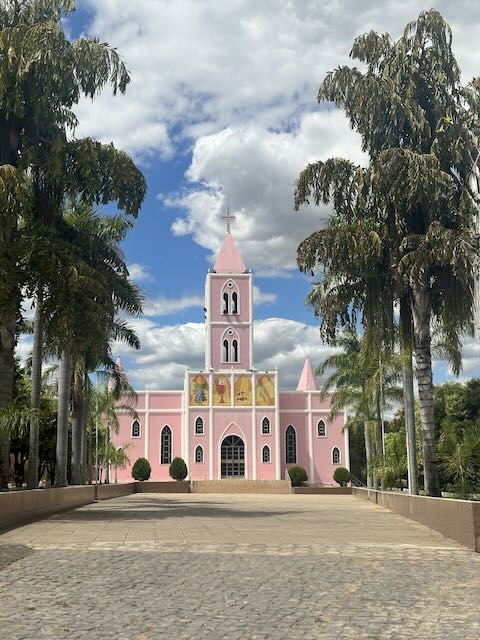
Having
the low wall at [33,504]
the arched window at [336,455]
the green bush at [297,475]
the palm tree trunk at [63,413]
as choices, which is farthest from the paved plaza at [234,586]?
the arched window at [336,455]

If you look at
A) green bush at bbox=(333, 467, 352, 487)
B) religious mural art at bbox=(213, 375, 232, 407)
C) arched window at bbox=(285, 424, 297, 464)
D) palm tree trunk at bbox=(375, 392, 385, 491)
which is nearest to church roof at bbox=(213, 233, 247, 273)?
religious mural art at bbox=(213, 375, 232, 407)

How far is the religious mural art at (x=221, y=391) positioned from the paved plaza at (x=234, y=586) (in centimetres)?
4289

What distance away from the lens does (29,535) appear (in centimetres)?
1095

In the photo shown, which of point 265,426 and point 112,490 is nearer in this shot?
point 112,490

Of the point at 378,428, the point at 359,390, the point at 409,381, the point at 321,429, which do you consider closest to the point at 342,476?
the point at 321,429

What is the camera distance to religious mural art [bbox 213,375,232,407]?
5431cm

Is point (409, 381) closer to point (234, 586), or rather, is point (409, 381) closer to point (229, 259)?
point (234, 586)

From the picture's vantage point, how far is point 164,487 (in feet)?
149

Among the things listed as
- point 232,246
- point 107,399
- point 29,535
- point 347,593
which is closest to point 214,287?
point 232,246

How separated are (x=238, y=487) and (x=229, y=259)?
19.6 metres

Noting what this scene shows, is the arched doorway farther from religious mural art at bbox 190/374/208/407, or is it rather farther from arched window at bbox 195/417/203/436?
religious mural art at bbox 190/374/208/407

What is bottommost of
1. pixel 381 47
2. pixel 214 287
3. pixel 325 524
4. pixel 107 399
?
pixel 325 524

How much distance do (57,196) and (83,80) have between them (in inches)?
101

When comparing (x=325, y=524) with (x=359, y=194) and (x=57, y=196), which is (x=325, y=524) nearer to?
(x=359, y=194)
